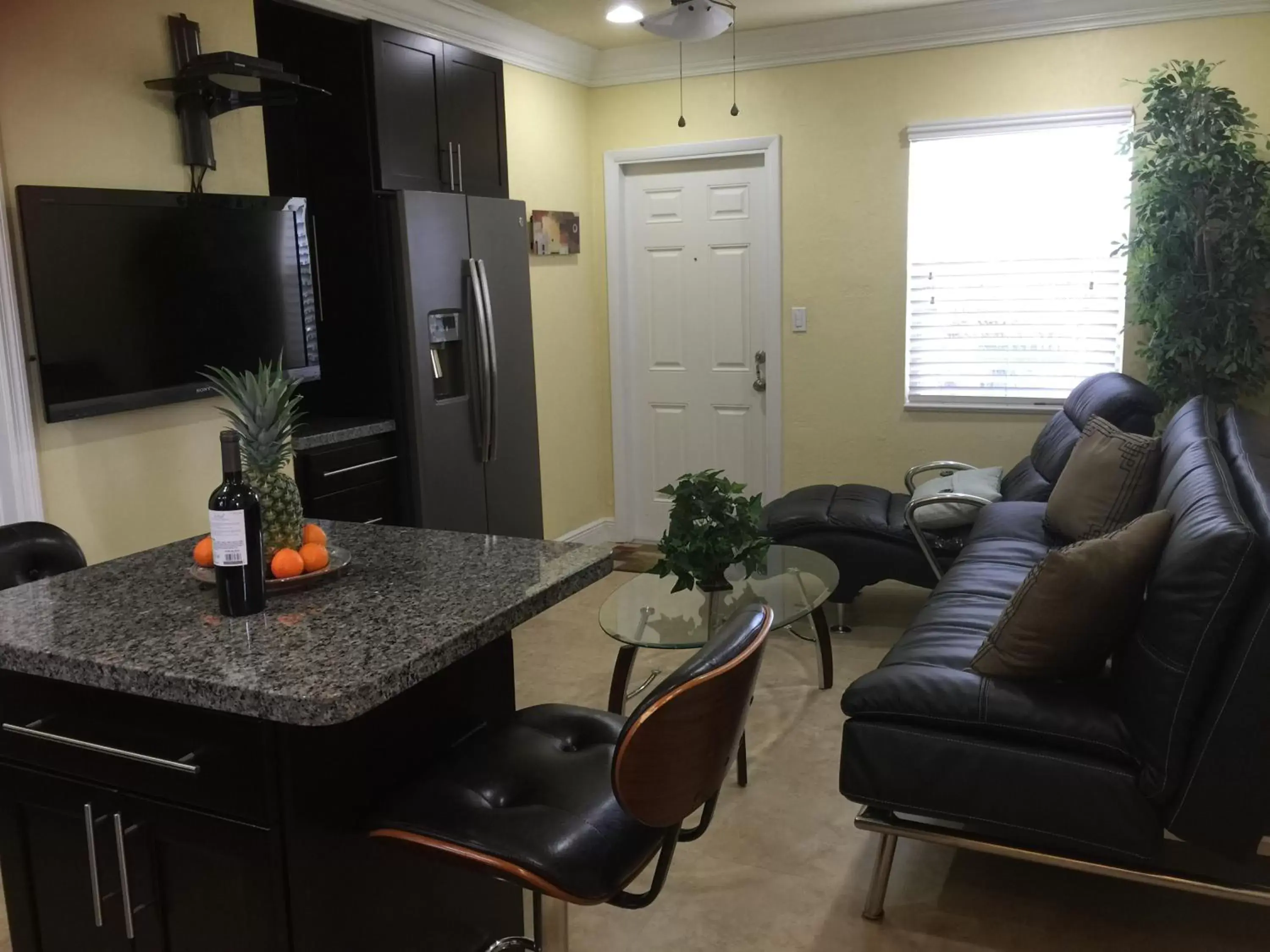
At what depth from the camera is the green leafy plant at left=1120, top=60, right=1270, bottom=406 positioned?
3895 millimetres

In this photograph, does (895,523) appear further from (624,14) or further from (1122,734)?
(624,14)

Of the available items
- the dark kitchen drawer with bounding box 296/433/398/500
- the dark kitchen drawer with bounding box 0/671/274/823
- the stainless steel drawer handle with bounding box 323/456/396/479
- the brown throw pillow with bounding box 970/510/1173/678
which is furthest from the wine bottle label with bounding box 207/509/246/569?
the stainless steel drawer handle with bounding box 323/456/396/479

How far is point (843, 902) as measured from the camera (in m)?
2.45

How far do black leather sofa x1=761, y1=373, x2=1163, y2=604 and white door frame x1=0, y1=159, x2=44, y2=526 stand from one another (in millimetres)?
2574

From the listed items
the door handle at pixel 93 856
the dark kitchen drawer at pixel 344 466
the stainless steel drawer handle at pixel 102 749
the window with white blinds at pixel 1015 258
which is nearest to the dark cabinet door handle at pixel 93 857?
the door handle at pixel 93 856

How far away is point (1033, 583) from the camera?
223cm

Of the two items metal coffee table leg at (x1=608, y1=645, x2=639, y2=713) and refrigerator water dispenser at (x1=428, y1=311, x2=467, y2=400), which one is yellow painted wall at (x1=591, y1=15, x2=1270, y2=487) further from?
metal coffee table leg at (x1=608, y1=645, x2=639, y2=713)

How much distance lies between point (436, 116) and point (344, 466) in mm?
1460

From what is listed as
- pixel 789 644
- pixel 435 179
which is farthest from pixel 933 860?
pixel 435 179

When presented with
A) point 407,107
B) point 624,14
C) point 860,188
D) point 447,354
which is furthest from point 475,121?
point 860,188

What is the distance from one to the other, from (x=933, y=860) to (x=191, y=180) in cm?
287

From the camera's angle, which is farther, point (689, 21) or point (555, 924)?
point (689, 21)

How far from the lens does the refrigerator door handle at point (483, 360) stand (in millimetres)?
4266

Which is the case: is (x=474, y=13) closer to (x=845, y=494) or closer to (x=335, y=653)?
(x=845, y=494)
